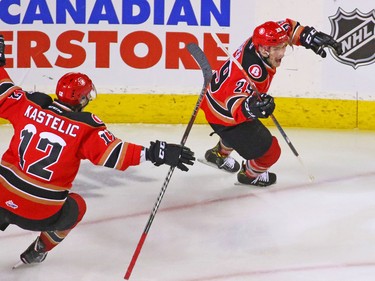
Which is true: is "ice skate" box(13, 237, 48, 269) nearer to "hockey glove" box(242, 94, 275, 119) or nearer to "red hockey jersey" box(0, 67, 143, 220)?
"red hockey jersey" box(0, 67, 143, 220)

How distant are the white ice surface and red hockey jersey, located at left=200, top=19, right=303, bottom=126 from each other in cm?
40

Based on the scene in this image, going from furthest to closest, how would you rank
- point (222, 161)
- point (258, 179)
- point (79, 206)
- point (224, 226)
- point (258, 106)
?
point (222, 161) → point (258, 179) → point (224, 226) → point (258, 106) → point (79, 206)

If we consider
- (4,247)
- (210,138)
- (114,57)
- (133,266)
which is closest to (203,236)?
(133,266)

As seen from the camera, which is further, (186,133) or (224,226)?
(224,226)

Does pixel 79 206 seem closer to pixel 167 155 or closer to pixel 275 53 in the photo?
pixel 167 155

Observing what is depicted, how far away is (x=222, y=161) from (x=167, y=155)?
1.62 meters

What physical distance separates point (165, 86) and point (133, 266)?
2.09 m

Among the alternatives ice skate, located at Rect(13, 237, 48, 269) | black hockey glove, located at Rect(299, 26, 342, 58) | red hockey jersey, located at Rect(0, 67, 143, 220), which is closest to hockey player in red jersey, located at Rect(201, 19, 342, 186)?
black hockey glove, located at Rect(299, 26, 342, 58)

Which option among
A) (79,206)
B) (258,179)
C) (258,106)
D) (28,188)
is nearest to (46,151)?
(28,188)

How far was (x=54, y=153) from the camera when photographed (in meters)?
3.20

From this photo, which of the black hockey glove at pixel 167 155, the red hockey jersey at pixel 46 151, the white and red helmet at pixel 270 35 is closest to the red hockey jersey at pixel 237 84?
the white and red helmet at pixel 270 35

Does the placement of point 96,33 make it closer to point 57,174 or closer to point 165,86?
point 165,86

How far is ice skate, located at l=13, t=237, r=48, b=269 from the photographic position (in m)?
3.43

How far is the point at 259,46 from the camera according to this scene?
13.5 ft
